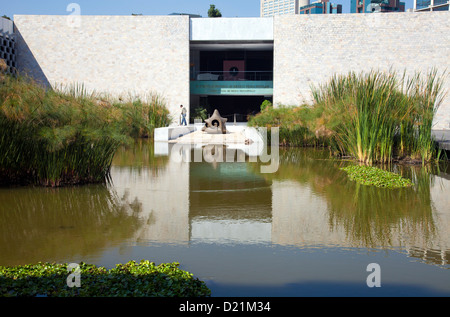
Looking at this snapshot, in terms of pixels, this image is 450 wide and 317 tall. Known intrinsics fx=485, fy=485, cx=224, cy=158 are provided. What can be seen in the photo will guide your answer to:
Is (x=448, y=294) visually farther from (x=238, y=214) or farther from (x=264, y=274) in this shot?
(x=238, y=214)

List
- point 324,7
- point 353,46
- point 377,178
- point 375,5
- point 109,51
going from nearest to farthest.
Result: point 377,178
point 353,46
point 109,51
point 375,5
point 324,7

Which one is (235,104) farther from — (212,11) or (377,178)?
(377,178)

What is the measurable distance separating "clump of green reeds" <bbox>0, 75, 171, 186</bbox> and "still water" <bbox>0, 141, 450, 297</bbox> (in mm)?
413

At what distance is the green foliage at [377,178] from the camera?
368 inches

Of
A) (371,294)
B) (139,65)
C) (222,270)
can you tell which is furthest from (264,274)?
(139,65)

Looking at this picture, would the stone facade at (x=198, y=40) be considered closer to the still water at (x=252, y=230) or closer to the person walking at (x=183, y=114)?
the person walking at (x=183, y=114)

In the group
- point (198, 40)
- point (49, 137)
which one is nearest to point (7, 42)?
point (198, 40)

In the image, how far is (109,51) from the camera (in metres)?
30.5

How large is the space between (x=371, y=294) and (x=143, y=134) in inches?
775

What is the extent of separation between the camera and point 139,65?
30703 millimetres

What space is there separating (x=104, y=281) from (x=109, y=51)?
28271 millimetres

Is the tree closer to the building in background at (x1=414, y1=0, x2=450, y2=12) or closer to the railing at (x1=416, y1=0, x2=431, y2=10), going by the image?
the building in background at (x1=414, y1=0, x2=450, y2=12)

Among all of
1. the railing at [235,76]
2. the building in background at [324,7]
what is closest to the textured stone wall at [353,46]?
the railing at [235,76]

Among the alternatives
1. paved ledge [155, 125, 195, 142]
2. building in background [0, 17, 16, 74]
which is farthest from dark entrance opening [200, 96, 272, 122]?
paved ledge [155, 125, 195, 142]
